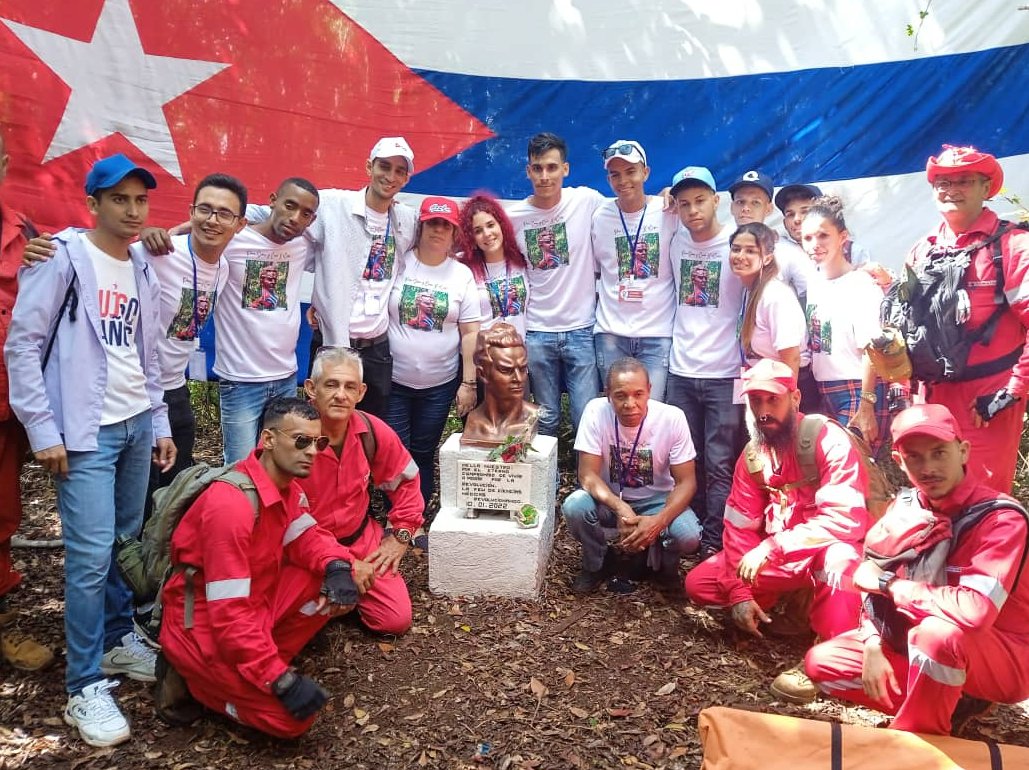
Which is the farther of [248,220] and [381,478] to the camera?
[248,220]

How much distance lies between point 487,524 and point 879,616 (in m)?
1.98

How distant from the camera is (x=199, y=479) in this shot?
3.30 metres

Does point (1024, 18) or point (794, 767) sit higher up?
point (1024, 18)

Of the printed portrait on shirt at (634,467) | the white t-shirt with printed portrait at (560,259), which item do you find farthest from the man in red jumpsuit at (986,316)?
the white t-shirt with printed portrait at (560,259)

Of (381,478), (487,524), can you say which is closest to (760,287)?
(487,524)

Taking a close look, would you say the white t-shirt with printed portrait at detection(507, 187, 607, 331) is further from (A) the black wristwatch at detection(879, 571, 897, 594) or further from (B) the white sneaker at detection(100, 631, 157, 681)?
(B) the white sneaker at detection(100, 631, 157, 681)

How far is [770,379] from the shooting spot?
147 inches

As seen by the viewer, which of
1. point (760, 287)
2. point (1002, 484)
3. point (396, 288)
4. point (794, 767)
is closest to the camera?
point (794, 767)

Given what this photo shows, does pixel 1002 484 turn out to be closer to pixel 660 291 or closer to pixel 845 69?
pixel 660 291

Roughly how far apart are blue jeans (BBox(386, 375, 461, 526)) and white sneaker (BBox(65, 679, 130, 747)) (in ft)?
6.93

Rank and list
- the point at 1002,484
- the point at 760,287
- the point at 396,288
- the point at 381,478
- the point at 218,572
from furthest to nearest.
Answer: the point at 396,288 → the point at 760,287 → the point at 381,478 → the point at 1002,484 → the point at 218,572

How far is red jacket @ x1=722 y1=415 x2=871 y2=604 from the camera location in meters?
3.61

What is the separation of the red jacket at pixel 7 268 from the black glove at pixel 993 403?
13.7 ft

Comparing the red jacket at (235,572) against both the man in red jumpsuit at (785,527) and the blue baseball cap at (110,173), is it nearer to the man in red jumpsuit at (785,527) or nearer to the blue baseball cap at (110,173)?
the blue baseball cap at (110,173)
